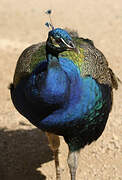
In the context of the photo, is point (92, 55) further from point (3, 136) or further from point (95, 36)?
point (95, 36)

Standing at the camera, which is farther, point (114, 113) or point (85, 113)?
point (114, 113)

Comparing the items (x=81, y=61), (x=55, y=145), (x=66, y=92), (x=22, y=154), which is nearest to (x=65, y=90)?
(x=66, y=92)

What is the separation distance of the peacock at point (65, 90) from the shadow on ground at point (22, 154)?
2.91 ft

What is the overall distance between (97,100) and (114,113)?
1.95 meters

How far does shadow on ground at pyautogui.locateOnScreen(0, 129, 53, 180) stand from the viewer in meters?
4.27

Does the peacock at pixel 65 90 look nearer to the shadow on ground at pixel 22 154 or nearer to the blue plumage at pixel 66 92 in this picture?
the blue plumage at pixel 66 92

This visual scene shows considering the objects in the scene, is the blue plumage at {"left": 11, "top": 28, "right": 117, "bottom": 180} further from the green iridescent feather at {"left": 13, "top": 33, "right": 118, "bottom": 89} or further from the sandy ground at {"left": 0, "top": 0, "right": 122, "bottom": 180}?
the sandy ground at {"left": 0, "top": 0, "right": 122, "bottom": 180}

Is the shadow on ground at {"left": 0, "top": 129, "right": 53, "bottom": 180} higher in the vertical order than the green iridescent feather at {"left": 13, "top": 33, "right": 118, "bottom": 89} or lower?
lower

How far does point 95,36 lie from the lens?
7562 millimetres

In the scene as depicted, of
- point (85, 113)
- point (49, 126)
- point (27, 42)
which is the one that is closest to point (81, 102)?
point (85, 113)

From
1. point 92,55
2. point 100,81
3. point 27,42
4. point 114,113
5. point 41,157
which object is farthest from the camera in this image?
point 27,42

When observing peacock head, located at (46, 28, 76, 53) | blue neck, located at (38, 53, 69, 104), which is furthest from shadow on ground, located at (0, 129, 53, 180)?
peacock head, located at (46, 28, 76, 53)

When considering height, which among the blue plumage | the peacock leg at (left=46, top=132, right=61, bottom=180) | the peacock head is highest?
the peacock head

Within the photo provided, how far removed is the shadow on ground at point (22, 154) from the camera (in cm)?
427
